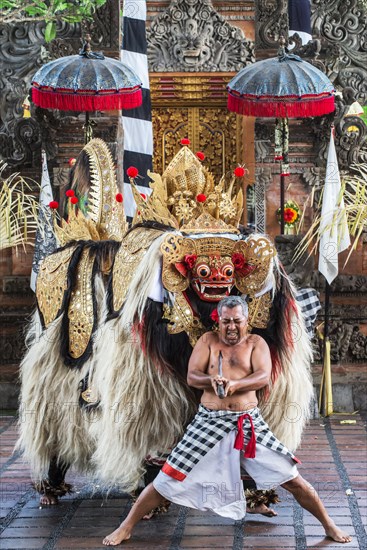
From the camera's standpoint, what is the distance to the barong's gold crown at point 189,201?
6.09 m

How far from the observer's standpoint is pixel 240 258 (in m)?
5.87

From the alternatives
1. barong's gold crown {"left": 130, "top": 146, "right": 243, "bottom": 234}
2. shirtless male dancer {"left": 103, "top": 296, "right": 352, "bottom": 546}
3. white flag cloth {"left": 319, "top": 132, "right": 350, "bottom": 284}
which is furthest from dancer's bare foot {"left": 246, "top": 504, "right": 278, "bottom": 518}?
white flag cloth {"left": 319, "top": 132, "right": 350, "bottom": 284}

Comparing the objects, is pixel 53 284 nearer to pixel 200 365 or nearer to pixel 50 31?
pixel 200 365

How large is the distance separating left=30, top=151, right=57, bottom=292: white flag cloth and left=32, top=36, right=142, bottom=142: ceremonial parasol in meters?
0.82

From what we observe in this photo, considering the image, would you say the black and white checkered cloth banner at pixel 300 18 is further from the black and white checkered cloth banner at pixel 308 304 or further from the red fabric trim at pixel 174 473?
the red fabric trim at pixel 174 473

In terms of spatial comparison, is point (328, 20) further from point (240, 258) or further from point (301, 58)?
point (240, 258)

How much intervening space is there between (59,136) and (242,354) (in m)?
5.55

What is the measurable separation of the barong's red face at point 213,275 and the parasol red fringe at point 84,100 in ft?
12.7

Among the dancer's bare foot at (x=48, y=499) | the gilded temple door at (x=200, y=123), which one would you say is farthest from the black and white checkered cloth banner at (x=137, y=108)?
the dancer's bare foot at (x=48, y=499)

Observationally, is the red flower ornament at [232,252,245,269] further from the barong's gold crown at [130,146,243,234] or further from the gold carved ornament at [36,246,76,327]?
the gold carved ornament at [36,246,76,327]

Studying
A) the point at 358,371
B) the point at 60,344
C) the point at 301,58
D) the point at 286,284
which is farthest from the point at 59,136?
the point at 286,284

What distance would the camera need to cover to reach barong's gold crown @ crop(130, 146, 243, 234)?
6086 mm

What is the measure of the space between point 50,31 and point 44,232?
2.65 meters

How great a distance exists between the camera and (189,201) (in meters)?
6.19
